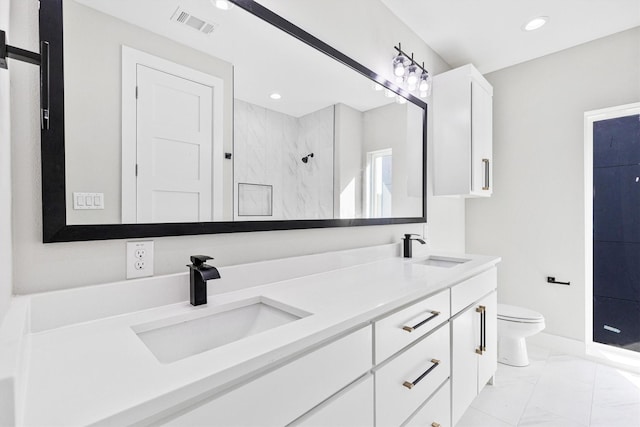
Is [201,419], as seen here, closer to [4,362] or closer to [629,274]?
[4,362]

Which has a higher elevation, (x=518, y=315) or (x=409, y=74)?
(x=409, y=74)

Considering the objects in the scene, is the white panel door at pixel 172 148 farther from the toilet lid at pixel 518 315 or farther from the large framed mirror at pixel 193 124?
the toilet lid at pixel 518 315

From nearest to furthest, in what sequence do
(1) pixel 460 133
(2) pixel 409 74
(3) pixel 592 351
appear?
(2) pixel 409 74 → (1) pixel 460 133 → (3) pixel 592 351

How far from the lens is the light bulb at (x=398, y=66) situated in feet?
6.71

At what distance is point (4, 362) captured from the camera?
1.27 feet

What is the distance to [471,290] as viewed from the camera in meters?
1.67

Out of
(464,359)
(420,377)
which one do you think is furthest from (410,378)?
(464,359)

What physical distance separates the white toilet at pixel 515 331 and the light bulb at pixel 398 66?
1920 mm

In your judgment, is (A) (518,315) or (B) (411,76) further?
(A) (518,315)

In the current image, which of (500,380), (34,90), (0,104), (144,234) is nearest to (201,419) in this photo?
(144,234)

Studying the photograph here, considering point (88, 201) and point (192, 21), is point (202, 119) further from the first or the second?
point (88, 201)

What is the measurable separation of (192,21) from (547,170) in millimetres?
2933

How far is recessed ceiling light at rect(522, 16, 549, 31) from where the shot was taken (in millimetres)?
2205

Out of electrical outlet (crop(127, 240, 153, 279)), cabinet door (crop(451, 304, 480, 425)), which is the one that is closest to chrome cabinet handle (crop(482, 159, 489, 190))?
cabinet door (crop(451, 304, 480, 425))
